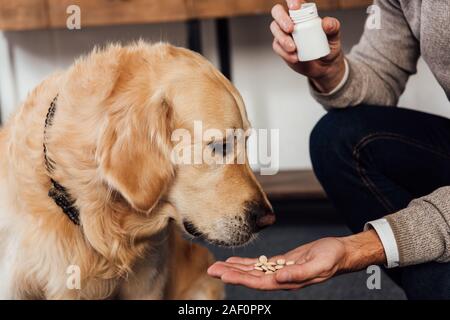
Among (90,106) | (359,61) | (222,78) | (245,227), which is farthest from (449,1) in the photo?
(90,106)

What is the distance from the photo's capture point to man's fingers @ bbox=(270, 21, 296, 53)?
1054 mm

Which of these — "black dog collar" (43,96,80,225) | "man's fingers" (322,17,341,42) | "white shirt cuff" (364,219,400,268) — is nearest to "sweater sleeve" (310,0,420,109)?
"man's fingers" (322,17,341,42)

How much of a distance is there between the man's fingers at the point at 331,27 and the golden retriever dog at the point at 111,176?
19cm

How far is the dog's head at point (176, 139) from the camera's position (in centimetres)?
98

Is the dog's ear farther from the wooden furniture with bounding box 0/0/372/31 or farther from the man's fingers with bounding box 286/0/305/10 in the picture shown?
the wooden furniture with bounding box 0/0/372/31

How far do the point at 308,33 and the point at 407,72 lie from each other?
1.39 feet

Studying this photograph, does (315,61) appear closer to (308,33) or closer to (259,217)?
(308,33)

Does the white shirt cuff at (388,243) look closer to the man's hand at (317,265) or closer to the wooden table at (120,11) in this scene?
the man's hand at (317,265)

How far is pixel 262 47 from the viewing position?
234cm

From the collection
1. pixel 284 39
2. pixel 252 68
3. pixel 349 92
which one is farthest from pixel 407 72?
pixel 252 68

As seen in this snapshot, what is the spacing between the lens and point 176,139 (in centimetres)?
102

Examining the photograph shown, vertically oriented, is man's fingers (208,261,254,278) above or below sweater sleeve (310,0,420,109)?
below

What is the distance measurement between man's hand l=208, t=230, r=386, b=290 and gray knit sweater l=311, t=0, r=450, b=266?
0.05 m
